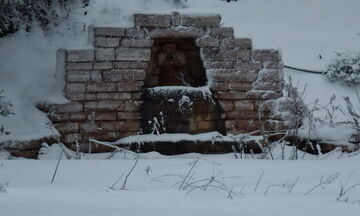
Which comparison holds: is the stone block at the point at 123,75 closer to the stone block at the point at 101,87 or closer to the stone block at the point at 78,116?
the stone block at the point at 101,87

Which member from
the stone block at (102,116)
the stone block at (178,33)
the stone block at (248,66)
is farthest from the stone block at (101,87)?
the stone block at (248,66)

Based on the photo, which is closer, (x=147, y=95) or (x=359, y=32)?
(x=147, y=95)

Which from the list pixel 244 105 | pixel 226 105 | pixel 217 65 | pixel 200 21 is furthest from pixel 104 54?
pixel 244 105

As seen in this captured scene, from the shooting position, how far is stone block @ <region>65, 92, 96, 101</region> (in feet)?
21.1

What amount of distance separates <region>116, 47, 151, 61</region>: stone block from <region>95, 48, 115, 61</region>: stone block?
6cm

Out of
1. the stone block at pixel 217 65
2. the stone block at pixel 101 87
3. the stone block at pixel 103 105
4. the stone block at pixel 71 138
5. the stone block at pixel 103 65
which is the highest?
the stone block at pixel 217 65

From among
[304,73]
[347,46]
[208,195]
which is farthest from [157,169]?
[347,46]

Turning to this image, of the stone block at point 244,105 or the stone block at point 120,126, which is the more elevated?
the stone block at point 244,105

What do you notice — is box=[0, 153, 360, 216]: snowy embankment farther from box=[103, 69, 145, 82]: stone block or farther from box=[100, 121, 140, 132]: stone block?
box=[103, 69, 145, 82]: stone block

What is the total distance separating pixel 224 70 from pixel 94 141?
6.11 feet

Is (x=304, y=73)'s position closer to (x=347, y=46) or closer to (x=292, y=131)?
(x=347, y=46)

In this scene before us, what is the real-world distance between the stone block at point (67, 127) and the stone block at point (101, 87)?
449mm

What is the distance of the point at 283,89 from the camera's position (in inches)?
280

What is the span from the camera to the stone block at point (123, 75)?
6457mm
